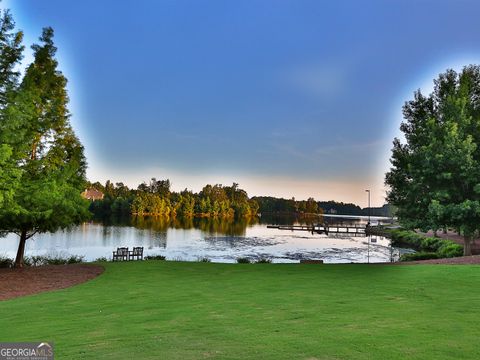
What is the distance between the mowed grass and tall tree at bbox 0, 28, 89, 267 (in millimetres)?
6105

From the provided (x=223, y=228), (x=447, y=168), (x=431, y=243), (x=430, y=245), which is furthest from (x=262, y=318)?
(x=223, y=228)

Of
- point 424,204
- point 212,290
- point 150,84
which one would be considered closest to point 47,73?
point 150,84

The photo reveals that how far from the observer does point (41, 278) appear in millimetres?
18375

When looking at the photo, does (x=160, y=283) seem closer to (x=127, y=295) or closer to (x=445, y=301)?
(x=127, y=295)

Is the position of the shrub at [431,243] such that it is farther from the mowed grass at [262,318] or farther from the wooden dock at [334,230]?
the wooden dock at [334,230]

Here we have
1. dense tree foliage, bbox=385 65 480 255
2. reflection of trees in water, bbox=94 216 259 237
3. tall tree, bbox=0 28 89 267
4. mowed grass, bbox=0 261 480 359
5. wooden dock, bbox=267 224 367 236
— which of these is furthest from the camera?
wooden dock, bbox=267 224 367 236

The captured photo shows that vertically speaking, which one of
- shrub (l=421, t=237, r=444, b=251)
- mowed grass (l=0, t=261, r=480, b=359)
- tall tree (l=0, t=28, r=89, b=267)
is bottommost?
shrub (l=421, t=237, r=444, b=251)

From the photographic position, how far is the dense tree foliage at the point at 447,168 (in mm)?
25078

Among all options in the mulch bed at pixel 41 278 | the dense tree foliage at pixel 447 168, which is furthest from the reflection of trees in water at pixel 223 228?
the mulch bed at pixel 41 278

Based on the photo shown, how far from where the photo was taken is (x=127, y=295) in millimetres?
12836

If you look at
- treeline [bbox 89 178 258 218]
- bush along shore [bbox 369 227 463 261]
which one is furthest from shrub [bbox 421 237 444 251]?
treeline [bbox 89 178 258 218]

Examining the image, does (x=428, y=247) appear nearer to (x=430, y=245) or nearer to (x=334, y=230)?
(x=430, y=245)

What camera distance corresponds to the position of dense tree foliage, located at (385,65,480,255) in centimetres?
2508

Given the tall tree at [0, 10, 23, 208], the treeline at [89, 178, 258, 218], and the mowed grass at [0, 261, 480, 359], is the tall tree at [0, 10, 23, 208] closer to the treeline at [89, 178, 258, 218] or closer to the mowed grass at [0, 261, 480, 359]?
the mowed grass at [0, 261, 480, 359]
